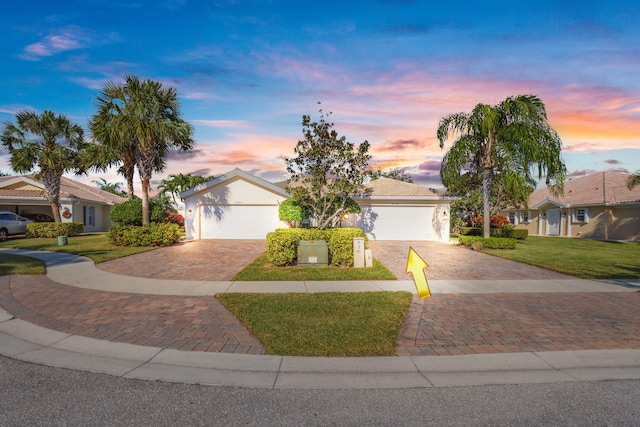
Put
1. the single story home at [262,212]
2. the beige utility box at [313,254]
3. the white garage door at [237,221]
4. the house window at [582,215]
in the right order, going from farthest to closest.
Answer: the house window at [582,215] < the white garage door at [237,221] < the single story home at [262,212] < the beige utility box at [313,254]

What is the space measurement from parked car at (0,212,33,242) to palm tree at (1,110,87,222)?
6.12ft

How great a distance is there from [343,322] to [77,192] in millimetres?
30896

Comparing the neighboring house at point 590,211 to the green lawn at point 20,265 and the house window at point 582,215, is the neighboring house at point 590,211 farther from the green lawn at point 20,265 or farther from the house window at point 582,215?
the green lawn at point 20,265

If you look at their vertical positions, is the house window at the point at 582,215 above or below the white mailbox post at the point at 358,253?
above

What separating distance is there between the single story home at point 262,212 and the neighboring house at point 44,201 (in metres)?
11.6

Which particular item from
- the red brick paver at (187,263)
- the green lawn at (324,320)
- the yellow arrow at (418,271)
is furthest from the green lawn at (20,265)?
the yellow arrow at (418,271)

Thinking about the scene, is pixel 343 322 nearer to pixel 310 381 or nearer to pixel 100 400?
pixel 310 381

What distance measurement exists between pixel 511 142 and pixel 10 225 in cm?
2983

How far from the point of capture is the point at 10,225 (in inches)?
843

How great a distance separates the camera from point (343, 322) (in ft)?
19.7

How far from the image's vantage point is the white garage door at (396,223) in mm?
22344

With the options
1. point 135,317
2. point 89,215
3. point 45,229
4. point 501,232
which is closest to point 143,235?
point 45,229

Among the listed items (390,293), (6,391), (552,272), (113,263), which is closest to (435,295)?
(390,293)

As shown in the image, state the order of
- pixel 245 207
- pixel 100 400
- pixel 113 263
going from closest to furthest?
pixel 100 400, pixel 113 263, pixel 245 207
